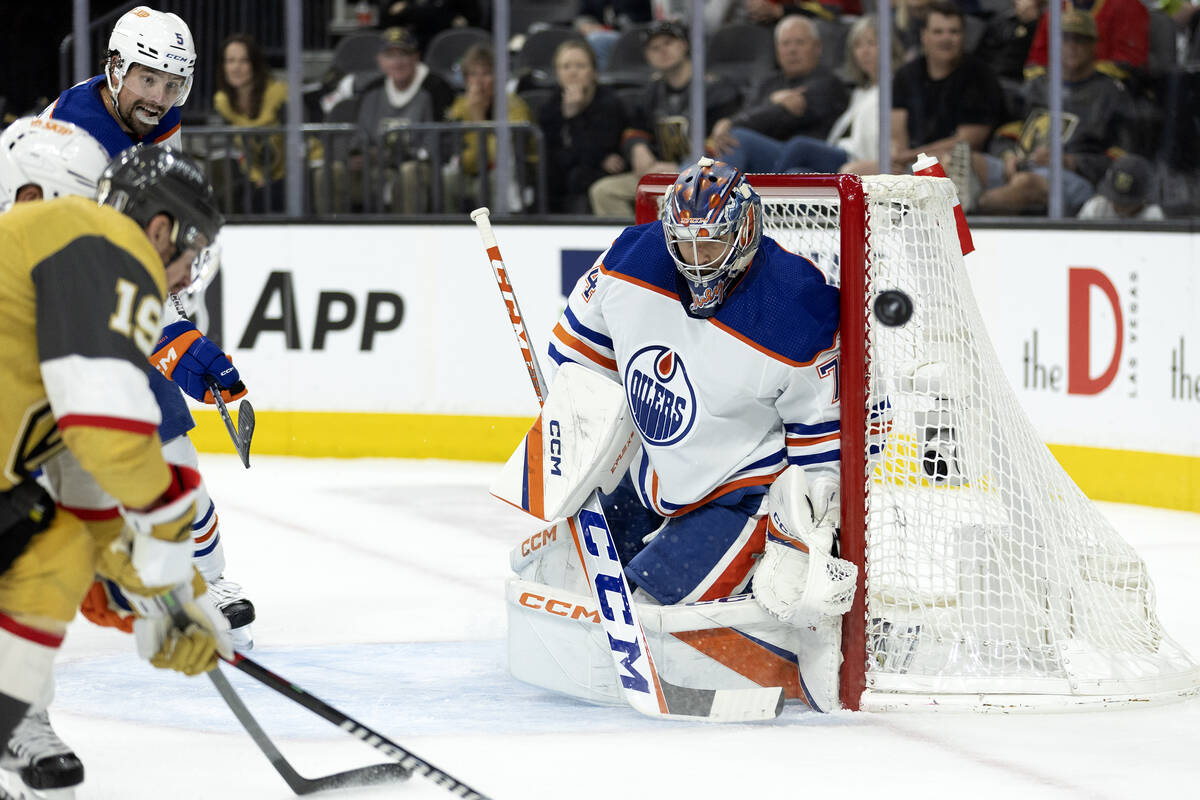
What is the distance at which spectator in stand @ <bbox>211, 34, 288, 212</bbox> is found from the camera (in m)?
6.10

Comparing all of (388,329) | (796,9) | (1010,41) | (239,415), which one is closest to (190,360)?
(239,415)

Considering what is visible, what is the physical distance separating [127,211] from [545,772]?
1028 mm

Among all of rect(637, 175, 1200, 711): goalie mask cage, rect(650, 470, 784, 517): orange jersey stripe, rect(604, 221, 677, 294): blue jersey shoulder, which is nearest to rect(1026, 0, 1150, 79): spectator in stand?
rect(637, 175, 1200, 711): goalie mask cage

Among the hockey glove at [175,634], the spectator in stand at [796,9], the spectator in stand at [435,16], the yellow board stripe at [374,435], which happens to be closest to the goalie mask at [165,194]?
the hockey glove at [175,634]

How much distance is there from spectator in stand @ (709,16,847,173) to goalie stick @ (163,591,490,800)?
366 cm

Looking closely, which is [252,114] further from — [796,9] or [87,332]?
[87,332]

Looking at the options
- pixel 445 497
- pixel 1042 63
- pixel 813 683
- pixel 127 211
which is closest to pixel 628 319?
pixel 813 683

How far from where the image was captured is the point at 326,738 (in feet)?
8.99

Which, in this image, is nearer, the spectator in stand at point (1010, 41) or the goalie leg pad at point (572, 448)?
the goalie leg pad at point (572, 448)

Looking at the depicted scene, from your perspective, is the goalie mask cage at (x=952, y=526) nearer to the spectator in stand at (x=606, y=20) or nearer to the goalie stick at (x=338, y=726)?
the goalie stick at (x=338, y=726)

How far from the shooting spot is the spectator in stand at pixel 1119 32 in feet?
17.2

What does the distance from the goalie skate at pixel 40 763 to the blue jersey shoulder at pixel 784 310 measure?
1231mm

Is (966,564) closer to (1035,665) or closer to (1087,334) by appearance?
(1035,665)

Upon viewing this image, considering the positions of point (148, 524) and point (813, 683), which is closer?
point (148, 524)
